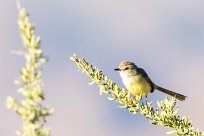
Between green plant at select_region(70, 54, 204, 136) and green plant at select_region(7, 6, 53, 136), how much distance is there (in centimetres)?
318

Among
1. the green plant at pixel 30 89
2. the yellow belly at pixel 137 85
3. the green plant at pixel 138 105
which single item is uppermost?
the yellow belly at pixel 137 85

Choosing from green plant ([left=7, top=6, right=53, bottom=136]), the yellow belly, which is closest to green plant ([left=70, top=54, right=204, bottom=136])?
green plant ([left=7, top=6, right=53, bottom=136])

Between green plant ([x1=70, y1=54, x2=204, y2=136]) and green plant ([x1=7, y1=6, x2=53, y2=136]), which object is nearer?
green plant ([x1=7, y1=6, x2=53, y2=136])

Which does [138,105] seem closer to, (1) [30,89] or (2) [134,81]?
(1) [30,89]

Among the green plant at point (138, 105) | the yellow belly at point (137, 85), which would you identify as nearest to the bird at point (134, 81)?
the yellow belly at point (137, 85)

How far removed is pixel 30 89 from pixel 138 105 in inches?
154

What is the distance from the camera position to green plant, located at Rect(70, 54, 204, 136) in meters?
4.84

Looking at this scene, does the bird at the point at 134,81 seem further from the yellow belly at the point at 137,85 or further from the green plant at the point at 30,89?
the green plant at the point at 30,89

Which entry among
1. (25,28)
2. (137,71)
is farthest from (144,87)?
(25,28)

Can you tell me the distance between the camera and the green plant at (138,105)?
484cm

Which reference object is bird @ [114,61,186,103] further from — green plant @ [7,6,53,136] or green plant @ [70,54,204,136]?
green plant @ [7,6,53,136]

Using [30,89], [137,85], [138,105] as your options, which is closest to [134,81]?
[137,85]

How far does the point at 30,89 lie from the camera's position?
1.75 metres

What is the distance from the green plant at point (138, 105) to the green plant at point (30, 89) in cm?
318
